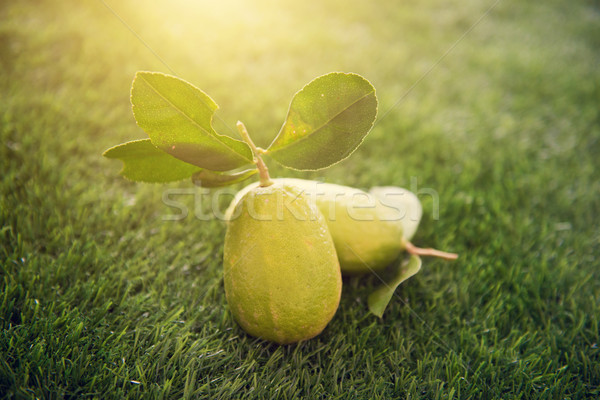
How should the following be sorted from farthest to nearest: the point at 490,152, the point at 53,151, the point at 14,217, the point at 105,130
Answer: the point at 490,152, the point at 105,130, the point at 53,151, the point at 14,217

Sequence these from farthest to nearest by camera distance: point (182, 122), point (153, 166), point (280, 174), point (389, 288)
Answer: point (280, 174), point (389, 288), point (153, 166), point (182, 122)

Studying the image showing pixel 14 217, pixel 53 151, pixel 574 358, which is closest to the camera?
pixel 574 358

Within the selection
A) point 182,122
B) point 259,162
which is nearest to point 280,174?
point 259,162

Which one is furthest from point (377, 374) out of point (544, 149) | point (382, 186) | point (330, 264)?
point (544, 149)

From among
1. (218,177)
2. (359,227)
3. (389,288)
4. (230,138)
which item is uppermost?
(230,138)

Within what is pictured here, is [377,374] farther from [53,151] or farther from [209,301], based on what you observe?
[53,151]

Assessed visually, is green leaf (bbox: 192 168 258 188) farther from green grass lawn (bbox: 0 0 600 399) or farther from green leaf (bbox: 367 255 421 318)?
green leaf (bbox: 367 255 421 318)

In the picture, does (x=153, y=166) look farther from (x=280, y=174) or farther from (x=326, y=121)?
(x=280, y=174)
